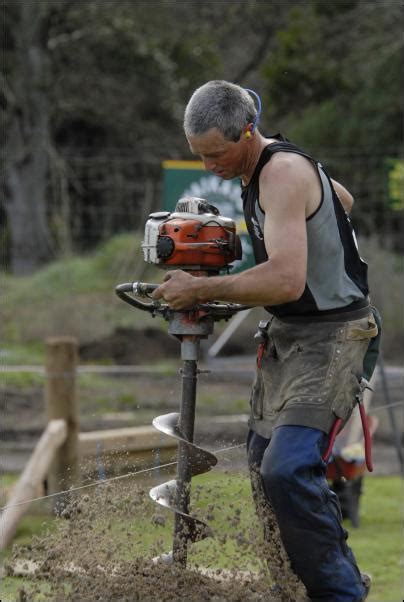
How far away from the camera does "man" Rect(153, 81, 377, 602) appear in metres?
3.91

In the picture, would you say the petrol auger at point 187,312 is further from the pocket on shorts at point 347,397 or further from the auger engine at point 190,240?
the pocket on shorts at point 347,397

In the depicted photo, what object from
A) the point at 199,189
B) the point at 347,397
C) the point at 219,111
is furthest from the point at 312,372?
the point at 199,189

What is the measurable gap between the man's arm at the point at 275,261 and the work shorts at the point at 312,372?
0.31 meters

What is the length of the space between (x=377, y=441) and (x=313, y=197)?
607cm

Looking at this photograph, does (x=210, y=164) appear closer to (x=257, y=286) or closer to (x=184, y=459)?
(x=257, y=286)

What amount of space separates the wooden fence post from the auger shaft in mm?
3350

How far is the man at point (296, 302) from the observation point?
12.8ft

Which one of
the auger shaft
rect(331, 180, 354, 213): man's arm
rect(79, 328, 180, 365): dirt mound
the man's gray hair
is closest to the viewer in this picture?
the man's gray hair

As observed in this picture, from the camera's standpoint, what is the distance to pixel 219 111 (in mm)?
4008

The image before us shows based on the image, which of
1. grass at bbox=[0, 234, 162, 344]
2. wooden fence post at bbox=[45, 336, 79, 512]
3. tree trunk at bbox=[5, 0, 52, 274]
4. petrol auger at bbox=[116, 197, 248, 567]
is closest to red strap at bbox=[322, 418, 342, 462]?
petrol auger at bbox=[116, 197, 248, 567]

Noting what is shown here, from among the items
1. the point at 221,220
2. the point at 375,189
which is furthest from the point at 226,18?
the point at 221,220

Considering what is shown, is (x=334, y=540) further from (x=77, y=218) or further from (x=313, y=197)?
(x=77, y=218)

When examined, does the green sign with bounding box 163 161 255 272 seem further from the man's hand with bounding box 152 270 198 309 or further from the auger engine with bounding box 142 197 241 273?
the man's hand with bounding box 152 270 198 309

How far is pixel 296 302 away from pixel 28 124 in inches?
773
